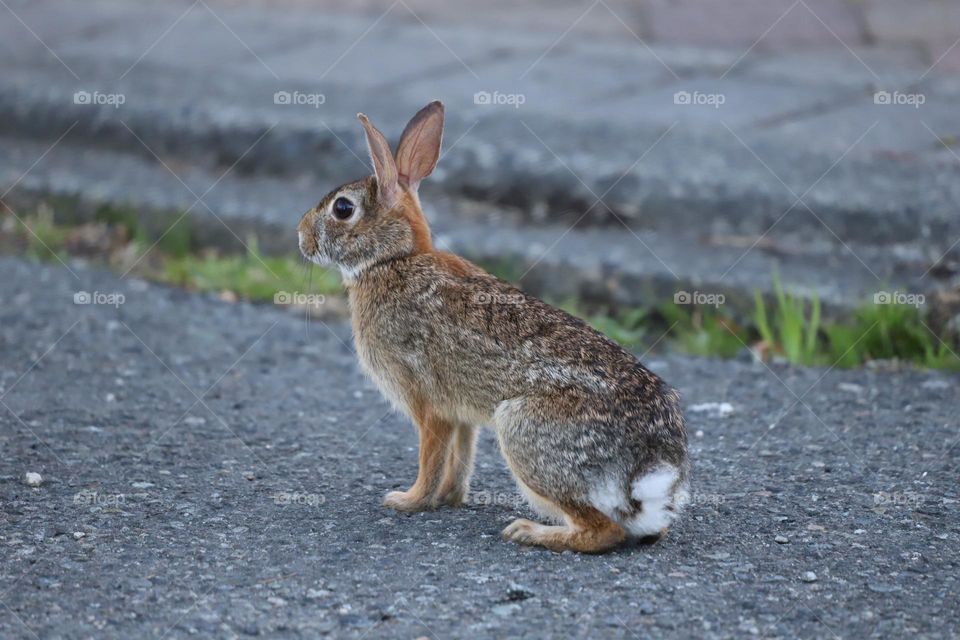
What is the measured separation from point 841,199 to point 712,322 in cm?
96

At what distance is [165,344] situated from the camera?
6039 mm

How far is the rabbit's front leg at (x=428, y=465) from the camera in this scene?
172 inches

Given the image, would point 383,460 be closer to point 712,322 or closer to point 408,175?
point 408,175

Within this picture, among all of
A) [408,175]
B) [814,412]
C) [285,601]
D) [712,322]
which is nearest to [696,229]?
[712,322]

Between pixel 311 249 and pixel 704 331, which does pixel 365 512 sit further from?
pixel 704 331
